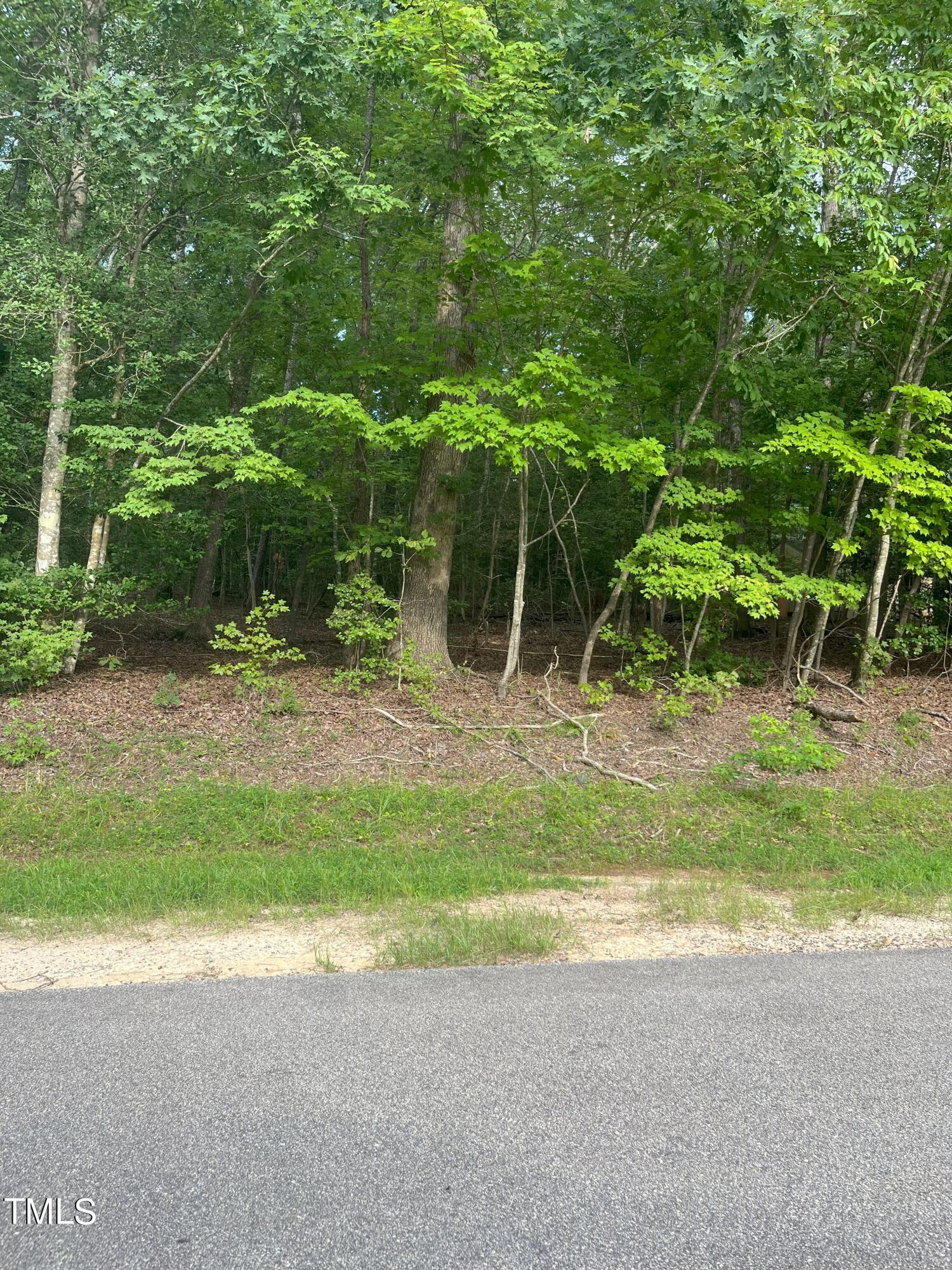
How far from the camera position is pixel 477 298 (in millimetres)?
11344

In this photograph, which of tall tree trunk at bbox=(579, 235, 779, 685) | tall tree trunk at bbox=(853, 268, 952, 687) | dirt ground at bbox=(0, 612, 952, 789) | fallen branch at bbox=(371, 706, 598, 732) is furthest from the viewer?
tall tree trunk at bbox=(853, 268, 952, 687)

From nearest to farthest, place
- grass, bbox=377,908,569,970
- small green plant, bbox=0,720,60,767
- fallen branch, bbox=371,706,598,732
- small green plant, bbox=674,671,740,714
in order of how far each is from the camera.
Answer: grass, bbox=377,908,569,970 < small green plant, bbox=0,720,60,767 < fallen branch, bbox=371,706,598,732 < small green plant, bbox=674,671,740,714

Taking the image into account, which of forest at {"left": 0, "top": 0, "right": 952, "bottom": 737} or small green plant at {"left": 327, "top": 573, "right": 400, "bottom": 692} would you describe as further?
small green plant at {"left": 327, "top": 573, "right": 400, "bottom": 692}

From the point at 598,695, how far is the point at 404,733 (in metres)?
2.89

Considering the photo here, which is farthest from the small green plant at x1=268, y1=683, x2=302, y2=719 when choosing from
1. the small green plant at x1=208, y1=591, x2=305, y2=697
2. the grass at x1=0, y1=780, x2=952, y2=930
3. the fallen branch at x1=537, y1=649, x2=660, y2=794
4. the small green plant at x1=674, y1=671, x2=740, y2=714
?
the small green plant at x1=674, y1=671, x2=740, y2=714

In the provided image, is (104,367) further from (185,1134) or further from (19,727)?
(185,1134)

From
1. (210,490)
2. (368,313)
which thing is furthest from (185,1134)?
(210,490)

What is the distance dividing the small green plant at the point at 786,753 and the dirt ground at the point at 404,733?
247 millimetres

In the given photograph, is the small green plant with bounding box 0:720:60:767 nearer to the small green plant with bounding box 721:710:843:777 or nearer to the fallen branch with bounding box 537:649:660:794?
the fallen branch with bounding box 537:649:660:794

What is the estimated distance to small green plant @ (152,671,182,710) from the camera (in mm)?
11156

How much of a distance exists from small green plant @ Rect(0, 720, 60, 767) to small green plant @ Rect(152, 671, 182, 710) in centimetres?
145

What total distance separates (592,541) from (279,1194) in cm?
1518

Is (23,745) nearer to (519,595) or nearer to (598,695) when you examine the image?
(519,595)

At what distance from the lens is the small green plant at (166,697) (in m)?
11.2
